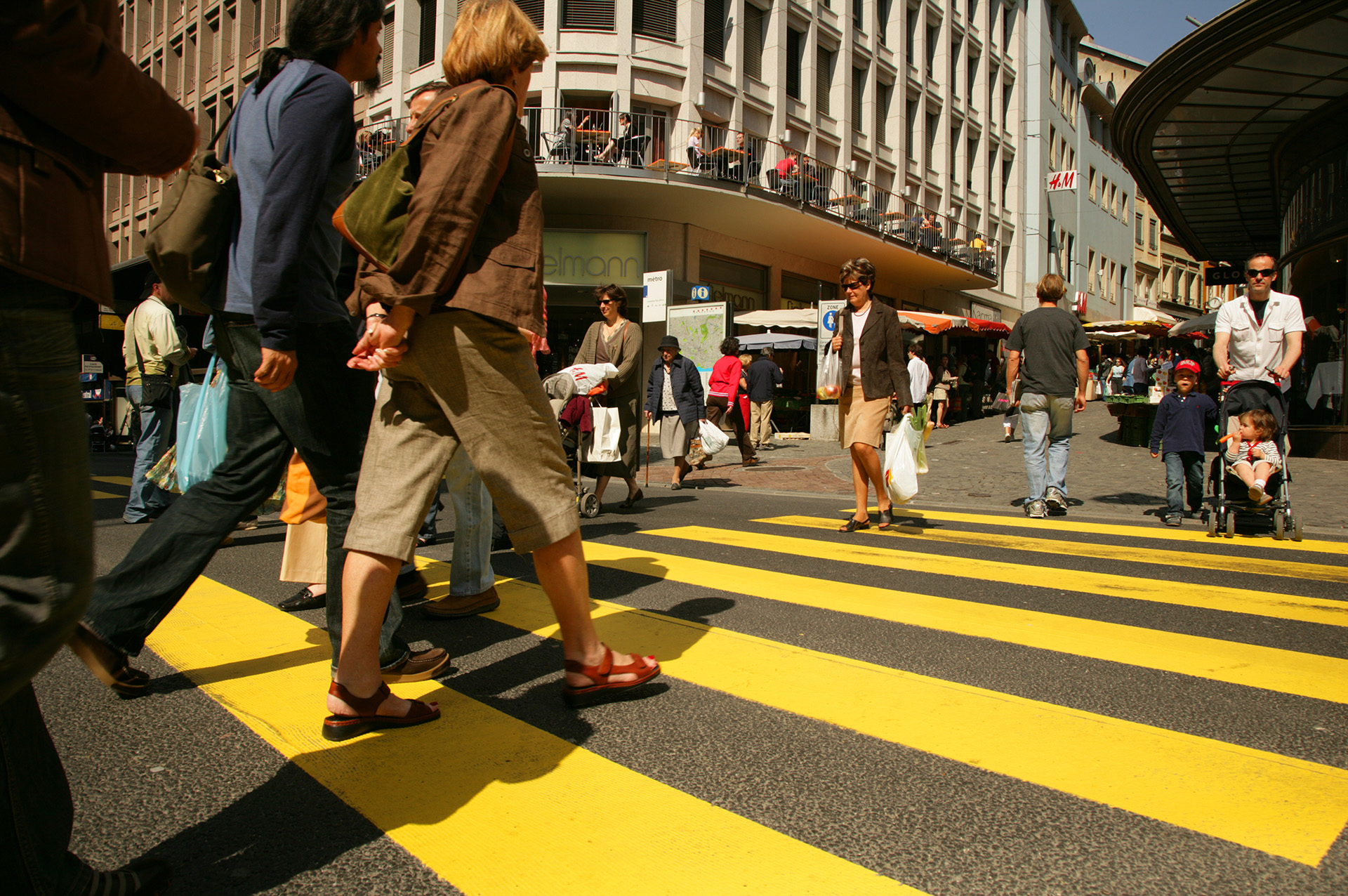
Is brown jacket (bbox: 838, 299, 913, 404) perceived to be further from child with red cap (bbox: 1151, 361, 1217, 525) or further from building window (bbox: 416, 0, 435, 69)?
building window (bbox: 416, 0, 435, 69)

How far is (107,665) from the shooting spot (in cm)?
258

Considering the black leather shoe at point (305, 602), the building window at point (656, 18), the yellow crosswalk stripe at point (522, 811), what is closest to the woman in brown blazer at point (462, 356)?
the yellow crosswalk stripe at point (522, 811)

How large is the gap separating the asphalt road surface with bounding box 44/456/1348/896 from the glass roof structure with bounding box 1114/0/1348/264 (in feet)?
37.2

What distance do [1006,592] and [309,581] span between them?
3.31 m

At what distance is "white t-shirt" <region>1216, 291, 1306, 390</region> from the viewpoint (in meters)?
6.63

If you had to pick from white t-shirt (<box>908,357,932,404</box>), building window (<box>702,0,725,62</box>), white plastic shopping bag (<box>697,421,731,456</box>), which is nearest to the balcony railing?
building window (<box>702,0,725,62</box>)

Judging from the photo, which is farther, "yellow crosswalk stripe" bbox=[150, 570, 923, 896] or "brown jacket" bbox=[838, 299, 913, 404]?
"brown jacket" bbox=[838, 299, 913, 404]

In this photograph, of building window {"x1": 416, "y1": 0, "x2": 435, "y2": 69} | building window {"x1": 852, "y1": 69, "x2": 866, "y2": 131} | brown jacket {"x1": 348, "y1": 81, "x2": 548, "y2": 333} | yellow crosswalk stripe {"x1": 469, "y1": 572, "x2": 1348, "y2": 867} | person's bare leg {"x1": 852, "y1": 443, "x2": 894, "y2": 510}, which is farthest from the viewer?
building window {"x1": 852, "y1": 69, "x2": 866, "y2": 131}

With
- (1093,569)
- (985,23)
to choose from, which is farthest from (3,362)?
(985,23)

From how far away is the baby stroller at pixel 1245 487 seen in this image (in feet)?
21.2

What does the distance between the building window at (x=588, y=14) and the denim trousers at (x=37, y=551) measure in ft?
78.6

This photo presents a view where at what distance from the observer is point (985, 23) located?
39.7 meters

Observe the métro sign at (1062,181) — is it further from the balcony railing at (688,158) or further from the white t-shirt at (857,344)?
the white t-shirt at (857,344)

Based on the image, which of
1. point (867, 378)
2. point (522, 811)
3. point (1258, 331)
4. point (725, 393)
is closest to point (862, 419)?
point (867, 378)
